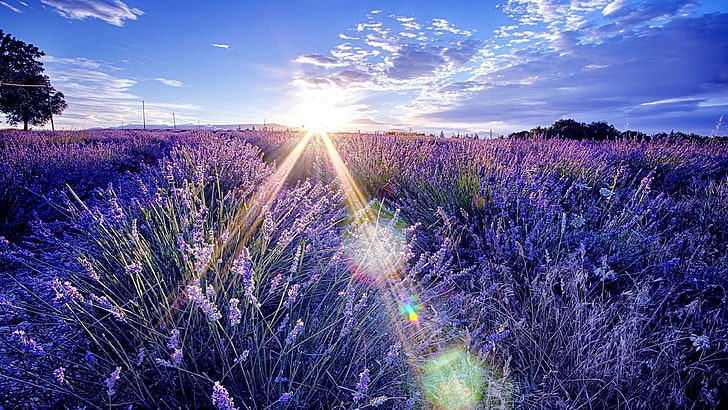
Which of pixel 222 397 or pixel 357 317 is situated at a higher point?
pixel 222 397

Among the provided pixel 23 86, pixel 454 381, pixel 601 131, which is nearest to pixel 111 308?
pixel 454 381

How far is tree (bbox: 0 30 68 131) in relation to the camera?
28.5m

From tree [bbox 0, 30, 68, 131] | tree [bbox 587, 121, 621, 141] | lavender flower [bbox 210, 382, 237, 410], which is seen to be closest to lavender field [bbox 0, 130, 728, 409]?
lavender flower [bbox 210, 382, 237, 410]

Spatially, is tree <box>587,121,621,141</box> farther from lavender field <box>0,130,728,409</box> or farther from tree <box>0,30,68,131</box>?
tree <box>0,30,68,131</box>

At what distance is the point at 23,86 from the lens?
29.2 meters

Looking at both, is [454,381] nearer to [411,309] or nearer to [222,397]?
[411,309]

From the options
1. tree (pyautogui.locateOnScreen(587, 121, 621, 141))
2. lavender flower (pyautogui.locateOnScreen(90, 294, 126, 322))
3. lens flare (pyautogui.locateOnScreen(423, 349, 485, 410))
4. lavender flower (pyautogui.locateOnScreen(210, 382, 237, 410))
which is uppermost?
tree (pyautogui.locateOnScreen(587, 121, 621, 141))

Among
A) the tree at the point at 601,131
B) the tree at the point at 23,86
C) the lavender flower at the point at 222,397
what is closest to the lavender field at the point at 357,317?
the lavender flower at the point at 222,397

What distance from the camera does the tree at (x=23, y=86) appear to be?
28.5 meters

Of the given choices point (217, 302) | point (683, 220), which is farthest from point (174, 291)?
point (683, 220)

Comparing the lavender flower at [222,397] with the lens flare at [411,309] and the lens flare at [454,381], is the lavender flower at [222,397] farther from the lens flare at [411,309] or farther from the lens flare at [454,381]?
the lens flare at [411,309]

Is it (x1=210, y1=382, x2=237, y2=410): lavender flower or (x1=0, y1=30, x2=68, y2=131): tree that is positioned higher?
(x1=0, y1=30, x2=68, y2=131): tree

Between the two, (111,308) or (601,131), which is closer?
(111,308)

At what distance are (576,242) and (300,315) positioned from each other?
2.12 m
